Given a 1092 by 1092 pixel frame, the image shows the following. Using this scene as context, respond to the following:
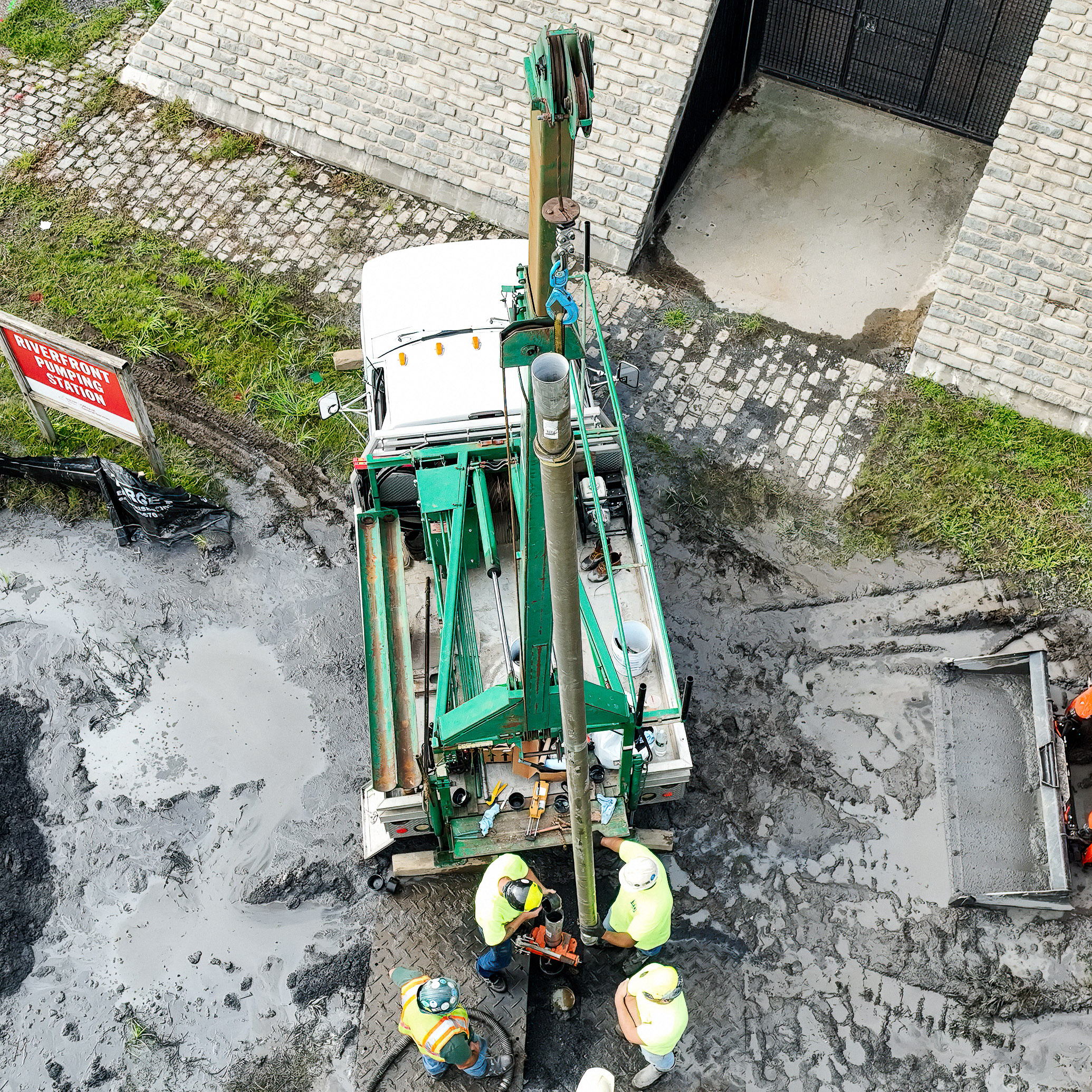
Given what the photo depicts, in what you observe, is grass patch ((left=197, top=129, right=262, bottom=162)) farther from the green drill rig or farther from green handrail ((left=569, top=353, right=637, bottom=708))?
green handrail ((left=569, top=353, right=637, bottom=708))

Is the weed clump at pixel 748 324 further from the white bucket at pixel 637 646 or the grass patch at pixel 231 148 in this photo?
the grass patch at pixel 231 148

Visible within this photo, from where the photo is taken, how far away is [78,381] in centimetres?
1036

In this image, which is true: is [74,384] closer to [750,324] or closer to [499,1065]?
[750,324]

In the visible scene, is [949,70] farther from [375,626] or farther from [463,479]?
[375,626]

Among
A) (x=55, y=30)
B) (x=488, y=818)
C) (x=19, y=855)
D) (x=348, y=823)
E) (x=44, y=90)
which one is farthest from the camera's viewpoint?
(x=55, y=30)

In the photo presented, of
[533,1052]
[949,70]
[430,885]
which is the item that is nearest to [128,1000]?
[430,885]

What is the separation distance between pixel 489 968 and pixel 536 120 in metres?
5.45

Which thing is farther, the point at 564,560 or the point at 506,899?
the point at 506,899

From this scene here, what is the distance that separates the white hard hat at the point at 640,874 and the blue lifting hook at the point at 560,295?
3.37m

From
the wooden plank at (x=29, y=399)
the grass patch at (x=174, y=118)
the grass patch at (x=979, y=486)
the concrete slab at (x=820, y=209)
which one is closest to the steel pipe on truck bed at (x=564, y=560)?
the grass patch at (x=979, y=486)

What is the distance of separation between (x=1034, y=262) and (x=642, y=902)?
7.68m

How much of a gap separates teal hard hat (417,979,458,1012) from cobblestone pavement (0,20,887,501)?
6.09 m

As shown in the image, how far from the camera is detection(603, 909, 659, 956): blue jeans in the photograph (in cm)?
777

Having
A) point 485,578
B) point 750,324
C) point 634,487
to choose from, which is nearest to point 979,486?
point 750,324
